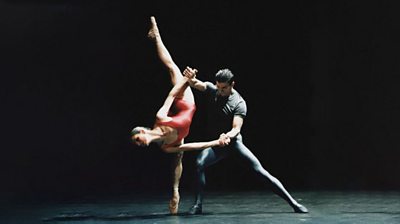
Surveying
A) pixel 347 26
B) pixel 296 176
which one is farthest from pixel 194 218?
pixel 347 26

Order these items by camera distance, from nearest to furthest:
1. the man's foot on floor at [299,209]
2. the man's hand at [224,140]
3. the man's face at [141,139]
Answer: the man's face at [141,139] < the man's hand at [224,140] < the man's foot on floor at [299,209]

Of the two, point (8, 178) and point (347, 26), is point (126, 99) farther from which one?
point (347, 26)

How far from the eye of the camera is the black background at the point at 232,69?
8312mm

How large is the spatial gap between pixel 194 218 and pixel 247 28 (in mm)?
3349

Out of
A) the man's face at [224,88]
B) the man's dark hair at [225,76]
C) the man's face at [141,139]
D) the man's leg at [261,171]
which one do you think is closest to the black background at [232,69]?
the man's leg at [261,171]

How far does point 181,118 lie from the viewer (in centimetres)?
541

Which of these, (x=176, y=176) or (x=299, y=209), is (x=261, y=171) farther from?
(x=176, y=176)

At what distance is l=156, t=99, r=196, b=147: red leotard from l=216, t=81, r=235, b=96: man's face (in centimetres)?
24

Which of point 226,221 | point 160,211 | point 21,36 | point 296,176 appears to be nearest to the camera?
point 226,221

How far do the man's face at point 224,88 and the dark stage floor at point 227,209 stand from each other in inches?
36.3

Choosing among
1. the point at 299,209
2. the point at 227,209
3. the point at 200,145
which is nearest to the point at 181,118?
the point at 200,145

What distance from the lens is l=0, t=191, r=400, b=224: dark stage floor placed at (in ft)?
17.9

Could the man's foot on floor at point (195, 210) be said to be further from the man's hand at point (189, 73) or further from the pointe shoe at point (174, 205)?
the man's hand at point (189, 73)

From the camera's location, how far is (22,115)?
8625 millimetres
